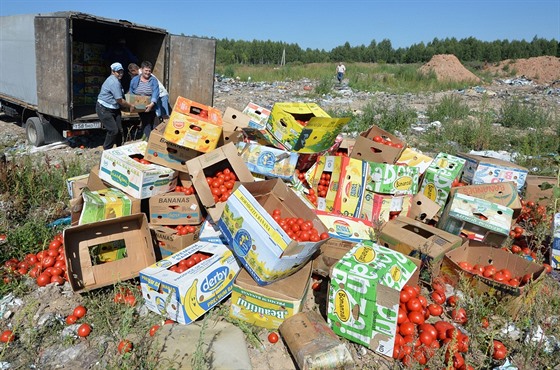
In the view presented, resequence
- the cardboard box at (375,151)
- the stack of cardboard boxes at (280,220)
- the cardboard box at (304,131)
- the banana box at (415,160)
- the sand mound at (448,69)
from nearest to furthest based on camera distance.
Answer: the stack of cardboard boxes at (280,220) → the cardboard box at (304,131) → the cardboard box at (375,151) → the banana box at (415,160) → the sand mound at (448,69)

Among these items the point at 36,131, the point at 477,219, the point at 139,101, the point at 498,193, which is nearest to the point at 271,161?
the point at 477,219

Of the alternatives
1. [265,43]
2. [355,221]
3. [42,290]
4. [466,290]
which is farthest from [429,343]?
[265,43]

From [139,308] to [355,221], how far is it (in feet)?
Result: 7.36

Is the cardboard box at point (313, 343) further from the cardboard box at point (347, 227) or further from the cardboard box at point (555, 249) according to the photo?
the cardboard box at point (555, 249)

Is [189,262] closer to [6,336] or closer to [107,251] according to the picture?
[107,251]

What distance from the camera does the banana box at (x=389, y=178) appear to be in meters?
4.29

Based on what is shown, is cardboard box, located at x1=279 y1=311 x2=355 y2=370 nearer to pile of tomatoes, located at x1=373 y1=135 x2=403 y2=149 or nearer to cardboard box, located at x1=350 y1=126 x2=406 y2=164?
cardboard box, located at x1=350 y1=126 x2=406 y2=164

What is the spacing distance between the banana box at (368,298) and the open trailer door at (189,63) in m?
5.90

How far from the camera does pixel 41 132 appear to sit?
7.38 meters

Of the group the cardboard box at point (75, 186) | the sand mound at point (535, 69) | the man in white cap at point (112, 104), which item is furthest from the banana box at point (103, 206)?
the sand mound at point (535, 69)

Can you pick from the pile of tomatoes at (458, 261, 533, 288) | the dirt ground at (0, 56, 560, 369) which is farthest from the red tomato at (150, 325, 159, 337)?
the pile of tomatoes at (458, 261, 533, 288)

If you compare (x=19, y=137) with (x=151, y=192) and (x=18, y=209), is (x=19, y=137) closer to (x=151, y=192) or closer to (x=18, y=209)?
(x=18, y=209)

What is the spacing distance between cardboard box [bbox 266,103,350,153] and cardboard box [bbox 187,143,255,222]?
0.65 m

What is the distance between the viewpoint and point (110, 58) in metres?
8.80
